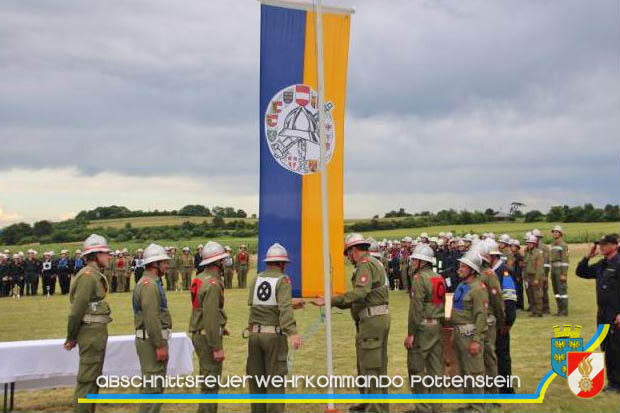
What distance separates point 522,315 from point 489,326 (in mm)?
9694

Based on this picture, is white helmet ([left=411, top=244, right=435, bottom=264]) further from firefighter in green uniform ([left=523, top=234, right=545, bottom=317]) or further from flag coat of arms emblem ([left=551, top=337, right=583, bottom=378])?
firefighter in green uniform ([left=523, top=234, right=545, bottom=317])

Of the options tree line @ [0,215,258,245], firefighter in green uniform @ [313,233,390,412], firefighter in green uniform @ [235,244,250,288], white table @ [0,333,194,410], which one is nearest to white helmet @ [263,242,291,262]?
firefighter in green uniform @ [313,233,390,412]

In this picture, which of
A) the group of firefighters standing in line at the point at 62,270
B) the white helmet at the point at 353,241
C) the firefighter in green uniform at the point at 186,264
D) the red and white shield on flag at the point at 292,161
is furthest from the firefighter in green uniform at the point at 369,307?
the firefighter in green uniform at the point at 186,264

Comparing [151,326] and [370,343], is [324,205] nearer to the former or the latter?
[370,343]

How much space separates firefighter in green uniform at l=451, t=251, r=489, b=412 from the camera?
7.11 meters

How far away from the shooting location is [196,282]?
7.19m

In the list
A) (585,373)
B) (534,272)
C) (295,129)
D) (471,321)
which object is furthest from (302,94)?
(534,272)

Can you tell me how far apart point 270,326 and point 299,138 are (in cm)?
270

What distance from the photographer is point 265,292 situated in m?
6.76

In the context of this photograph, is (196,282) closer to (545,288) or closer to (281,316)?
(281,316)

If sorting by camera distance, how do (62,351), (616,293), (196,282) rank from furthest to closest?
(616,293) → (62,351) → (196,282)

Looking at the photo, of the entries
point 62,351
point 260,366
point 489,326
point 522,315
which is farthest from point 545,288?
point 62,351

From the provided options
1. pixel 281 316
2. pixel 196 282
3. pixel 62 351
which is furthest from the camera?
pixel 62 351

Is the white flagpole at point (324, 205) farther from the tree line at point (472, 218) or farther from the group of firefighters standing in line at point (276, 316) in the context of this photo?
the tree line at point (472, 218)
